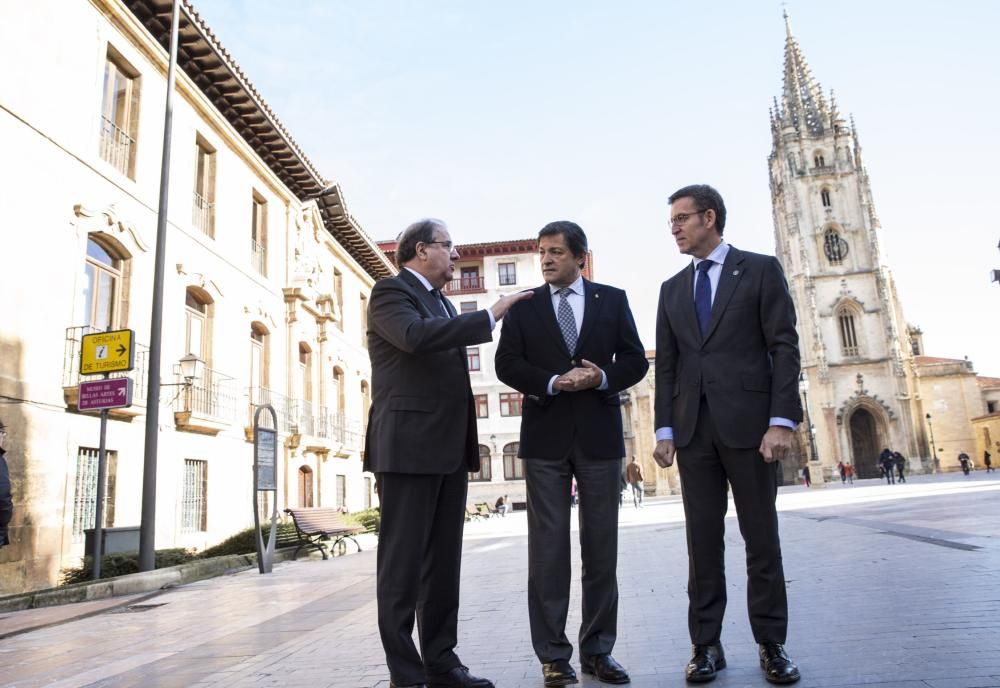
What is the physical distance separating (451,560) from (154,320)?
29.8 feet

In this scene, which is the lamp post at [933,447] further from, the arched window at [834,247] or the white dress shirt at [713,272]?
the white dress shirt at [713,272]

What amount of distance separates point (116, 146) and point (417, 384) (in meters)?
12.9

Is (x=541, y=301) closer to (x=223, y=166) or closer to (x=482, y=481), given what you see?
(x=223, y=166)

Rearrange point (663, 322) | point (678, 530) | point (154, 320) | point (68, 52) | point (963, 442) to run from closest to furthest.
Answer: point (663, 322) < point (154, 320) < point (68, 52) < point (678, 530) < point (963, 442)

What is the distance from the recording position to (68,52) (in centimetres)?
1264

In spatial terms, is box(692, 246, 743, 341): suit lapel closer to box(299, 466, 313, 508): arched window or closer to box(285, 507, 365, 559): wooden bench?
box(285, 507, 365, 559): wooden bench

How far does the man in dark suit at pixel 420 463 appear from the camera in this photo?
369 centimetres

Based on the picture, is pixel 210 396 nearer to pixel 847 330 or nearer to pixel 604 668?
pixel 604 668

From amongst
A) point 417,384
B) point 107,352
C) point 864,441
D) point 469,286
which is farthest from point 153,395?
point 864,441

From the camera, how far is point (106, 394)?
1052 centimetres

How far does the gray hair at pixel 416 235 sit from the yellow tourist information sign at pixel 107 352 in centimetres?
776

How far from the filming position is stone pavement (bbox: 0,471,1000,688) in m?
3.73

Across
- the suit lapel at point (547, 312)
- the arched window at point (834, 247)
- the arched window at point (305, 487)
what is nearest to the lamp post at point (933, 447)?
the arched window at point (834, 247)

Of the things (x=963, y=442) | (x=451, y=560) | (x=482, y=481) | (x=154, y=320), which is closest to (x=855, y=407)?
(x=963, y=442)
